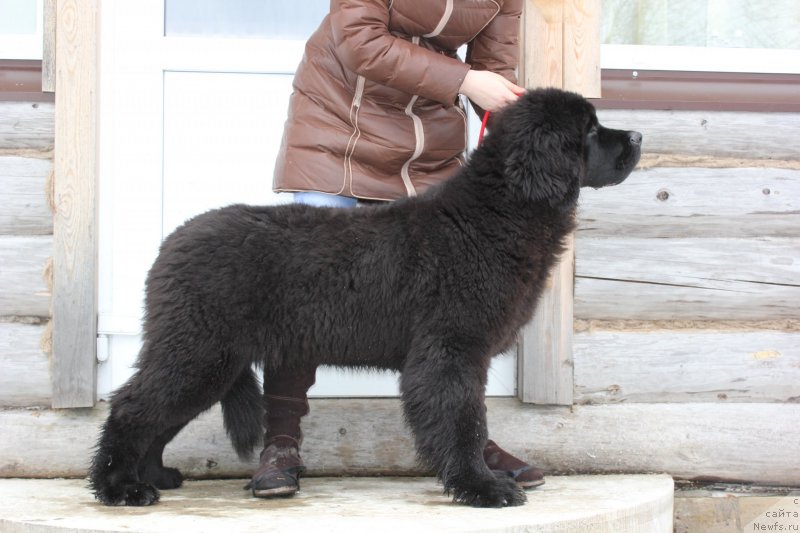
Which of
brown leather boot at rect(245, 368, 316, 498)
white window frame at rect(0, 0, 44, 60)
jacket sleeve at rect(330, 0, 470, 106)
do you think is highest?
white window frame at rect(0, 0, 44, 60)

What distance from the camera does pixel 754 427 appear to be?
4203mm

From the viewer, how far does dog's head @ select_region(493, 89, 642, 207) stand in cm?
319

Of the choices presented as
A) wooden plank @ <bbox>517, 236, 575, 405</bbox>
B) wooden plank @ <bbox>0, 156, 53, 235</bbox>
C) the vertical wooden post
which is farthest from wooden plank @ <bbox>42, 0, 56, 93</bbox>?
wooden plank @ <bbox>517, 236, 575, 405</bbox>

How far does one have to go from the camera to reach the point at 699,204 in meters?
4.23

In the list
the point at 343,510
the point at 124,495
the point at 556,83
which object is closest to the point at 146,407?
the point at 124,495

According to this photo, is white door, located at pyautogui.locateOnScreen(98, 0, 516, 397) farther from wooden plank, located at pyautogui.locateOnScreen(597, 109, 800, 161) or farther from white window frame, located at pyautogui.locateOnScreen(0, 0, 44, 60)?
wooden plank, located at pyautogui.locateOnScreen(597, 109, 800, 161)

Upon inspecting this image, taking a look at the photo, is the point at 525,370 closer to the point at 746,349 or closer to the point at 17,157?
the point at 746,349

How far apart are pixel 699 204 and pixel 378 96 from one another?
5.73ft

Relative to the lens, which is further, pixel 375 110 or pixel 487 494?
pixel 375 110

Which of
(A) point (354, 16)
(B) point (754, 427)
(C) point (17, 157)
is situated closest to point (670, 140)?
Answer: (B) point (754, 427)

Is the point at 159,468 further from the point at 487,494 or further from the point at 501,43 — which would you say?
the point at 501,43

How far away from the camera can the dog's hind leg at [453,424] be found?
3.10m

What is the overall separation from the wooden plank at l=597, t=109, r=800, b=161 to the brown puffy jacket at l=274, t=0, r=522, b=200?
101 cm

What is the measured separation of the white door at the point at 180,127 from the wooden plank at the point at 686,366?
42 centimetres
